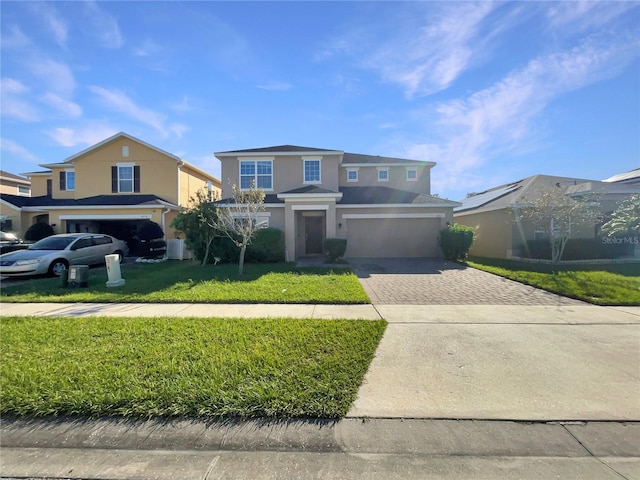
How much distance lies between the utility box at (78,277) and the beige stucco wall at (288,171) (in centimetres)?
981

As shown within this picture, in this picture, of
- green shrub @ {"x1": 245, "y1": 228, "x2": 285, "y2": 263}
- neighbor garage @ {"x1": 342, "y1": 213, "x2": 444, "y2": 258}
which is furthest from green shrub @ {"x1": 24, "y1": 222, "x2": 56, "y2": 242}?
neighbor garage @ {"x1": 342, "y1": 213, "x2": 444, "y2": 258}

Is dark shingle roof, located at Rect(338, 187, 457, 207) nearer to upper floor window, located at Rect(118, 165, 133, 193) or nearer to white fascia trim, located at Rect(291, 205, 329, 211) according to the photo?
white fascia trim, located at Rect(291, 205, 329, 211)

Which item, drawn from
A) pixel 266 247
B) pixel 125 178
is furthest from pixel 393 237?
pixel 125 178

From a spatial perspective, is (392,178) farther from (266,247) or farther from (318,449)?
(318,449)

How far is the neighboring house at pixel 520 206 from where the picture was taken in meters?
16.0

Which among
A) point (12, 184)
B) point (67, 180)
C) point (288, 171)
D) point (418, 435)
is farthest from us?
point (12, 184)

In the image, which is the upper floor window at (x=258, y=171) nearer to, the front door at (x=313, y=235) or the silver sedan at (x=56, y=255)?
the front door at (x=313, y=235)

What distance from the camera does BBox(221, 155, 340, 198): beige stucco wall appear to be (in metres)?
17.9

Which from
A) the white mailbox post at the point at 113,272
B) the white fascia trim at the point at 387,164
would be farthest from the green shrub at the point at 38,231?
the white fascia trim at the point at 387,164

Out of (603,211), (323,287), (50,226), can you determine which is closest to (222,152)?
(50,226)

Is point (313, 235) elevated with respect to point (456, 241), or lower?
elevated

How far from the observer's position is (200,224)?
13008mm

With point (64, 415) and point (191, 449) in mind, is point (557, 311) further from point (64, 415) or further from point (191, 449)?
point (64, 415)

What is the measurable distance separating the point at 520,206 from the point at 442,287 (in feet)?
32.7
